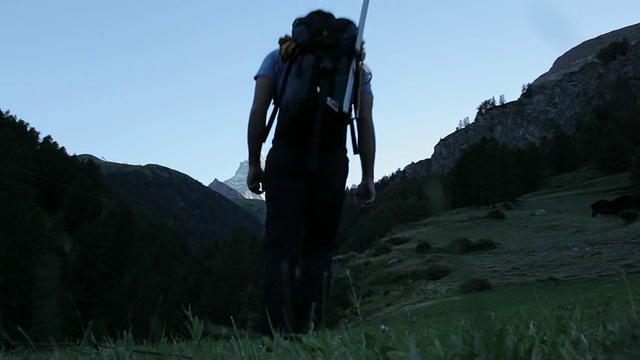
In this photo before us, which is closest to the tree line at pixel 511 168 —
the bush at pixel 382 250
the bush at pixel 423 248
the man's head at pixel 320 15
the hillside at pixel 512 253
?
the hillside at pixel 512 253

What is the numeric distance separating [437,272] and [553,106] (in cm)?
14069

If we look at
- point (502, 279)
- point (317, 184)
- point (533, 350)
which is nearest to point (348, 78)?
point (317, 184)

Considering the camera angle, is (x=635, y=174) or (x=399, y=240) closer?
(x=635, y=174)

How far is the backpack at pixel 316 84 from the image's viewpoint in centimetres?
356

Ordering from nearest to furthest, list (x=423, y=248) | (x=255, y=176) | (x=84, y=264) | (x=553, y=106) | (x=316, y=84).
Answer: (x=316, y=84)
(x=255, y=176)
(x=84, y=264)
(x=423, y=248)
(x=553, y=106)

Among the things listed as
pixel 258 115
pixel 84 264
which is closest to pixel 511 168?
pixel 84 264

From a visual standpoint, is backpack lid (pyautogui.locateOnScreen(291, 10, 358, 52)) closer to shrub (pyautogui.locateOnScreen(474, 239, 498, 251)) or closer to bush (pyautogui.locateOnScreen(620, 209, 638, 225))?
shrub (pyautogui.locateOnScreen(474, 239, 498, 251))

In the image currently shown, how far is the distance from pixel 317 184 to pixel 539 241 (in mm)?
48017

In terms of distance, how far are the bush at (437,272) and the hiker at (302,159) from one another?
4124 centimetres

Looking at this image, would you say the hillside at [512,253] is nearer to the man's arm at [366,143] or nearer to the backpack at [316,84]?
the man's arm at [366,143]

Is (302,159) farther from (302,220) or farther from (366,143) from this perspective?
(366,143)

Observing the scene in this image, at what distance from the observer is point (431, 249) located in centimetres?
5712

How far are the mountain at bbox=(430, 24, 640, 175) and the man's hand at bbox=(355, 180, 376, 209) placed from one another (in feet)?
498

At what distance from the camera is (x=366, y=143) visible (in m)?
3.93
